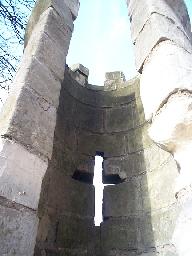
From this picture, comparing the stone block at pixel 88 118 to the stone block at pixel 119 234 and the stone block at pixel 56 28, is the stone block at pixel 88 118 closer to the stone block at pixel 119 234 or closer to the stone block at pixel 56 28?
the stone block at pixel 56 28

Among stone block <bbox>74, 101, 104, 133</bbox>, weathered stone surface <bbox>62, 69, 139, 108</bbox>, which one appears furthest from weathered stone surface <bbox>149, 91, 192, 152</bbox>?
weathered stone surface <bbox>62, 69, 139, 108</bbox>

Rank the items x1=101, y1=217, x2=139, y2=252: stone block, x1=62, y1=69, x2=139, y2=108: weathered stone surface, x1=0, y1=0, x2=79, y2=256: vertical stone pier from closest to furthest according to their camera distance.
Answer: x1=0, y1=0, x2=79, y2=256: vertical stone pier, x1=101, y1=217, x2=139, y2=252: stone block, x1=62, y1=69, x2=139, y2=108: weathered stone surface

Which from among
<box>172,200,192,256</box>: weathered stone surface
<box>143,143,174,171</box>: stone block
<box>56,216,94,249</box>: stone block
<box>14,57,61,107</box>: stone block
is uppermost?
<box>14,57,61,107</box>: stone block

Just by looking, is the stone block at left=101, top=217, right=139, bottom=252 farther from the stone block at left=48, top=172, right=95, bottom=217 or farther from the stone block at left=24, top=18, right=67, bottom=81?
the stone block at left=24, top=18, right=67, bottom=81

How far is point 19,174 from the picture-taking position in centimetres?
227

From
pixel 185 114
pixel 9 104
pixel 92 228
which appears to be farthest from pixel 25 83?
pixel 92 228

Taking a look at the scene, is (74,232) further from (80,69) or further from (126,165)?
(80,69)

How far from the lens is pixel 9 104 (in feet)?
8.83

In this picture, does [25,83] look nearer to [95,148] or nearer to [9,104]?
[9,104]

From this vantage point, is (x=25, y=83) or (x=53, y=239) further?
(x=53, y=239)

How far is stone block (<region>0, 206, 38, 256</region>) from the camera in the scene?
2.00 meters

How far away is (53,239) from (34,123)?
1.48m

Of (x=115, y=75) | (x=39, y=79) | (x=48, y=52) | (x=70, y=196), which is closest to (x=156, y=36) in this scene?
(x=48, y=52)

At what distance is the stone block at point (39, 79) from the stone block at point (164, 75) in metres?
0.95
